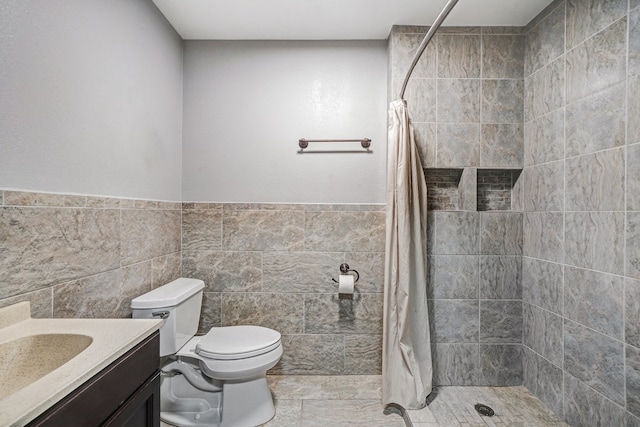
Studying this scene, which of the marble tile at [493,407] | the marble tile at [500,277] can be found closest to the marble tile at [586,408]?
the marble tile at [493,407]

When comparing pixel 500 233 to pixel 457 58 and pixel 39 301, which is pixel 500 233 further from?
pixel 39 301

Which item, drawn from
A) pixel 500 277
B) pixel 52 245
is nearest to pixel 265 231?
pixel 52 245

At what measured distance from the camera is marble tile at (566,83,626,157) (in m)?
1.51

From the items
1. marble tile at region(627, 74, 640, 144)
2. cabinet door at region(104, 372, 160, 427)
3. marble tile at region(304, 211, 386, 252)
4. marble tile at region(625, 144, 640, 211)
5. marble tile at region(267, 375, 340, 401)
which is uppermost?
marble tile at region(627, 74, 640, 144)

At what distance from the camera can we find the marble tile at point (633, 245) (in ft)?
4.64

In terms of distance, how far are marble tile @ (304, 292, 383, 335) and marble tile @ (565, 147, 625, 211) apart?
4.38ft

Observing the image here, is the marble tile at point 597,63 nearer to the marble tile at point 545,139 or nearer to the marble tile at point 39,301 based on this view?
the marble tile at point 545,139

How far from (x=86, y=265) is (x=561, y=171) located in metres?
2.51

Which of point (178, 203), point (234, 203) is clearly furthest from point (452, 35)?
point (178, 203)

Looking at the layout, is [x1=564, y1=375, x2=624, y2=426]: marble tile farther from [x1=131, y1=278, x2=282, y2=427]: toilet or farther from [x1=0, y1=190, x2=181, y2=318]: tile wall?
[x1=0, y1=190, x2=181, y2=318]: tile wall

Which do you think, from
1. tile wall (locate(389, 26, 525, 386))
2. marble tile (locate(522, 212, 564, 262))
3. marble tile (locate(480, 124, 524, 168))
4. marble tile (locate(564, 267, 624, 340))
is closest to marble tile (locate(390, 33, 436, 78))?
tile wall (locate(389, 26, 525, 386))

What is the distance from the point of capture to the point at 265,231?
238 centimetres

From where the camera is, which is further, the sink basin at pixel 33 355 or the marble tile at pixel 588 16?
the marble tile at pixel 588 16

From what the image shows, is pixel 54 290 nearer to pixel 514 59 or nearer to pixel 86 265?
pixel 86 265
